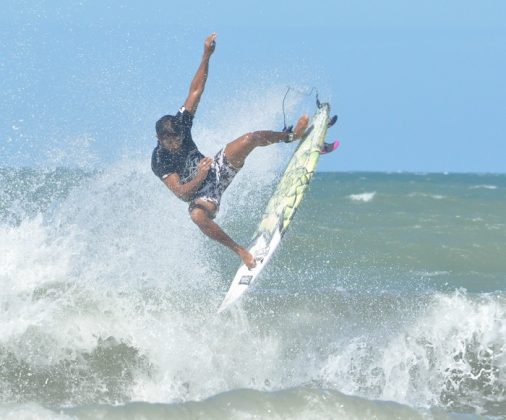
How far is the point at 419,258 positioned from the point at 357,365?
6.52 metres

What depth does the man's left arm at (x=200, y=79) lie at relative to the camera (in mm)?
7379

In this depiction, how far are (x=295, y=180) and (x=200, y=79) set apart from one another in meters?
1.22

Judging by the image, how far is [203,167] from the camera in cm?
723

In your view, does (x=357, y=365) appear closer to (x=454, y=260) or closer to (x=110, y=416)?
(x=110, y=416)

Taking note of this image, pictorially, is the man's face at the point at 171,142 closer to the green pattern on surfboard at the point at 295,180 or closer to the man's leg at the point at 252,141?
the man's leg at the point at 252,141

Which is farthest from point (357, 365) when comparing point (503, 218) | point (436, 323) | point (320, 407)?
point (503, 218)

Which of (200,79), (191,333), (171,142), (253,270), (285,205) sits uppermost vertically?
(200,79)

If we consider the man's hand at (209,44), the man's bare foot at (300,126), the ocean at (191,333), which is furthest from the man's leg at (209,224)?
the man's hand at (209,44)

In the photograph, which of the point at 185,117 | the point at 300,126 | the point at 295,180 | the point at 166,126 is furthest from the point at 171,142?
the point at 295,180

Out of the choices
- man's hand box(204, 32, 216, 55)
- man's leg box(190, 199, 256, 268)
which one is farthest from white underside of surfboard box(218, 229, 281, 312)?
man's hand box(204, 32, 216, 55)

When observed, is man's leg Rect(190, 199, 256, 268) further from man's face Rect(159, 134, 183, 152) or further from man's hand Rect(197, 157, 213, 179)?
man's face Rect(159, 134, 183, 152)

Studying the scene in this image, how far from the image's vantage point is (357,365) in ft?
25.0

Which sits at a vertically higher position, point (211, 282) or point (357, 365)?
point (211, 282)

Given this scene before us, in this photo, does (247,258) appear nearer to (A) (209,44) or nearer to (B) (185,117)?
(B) (185,117)
